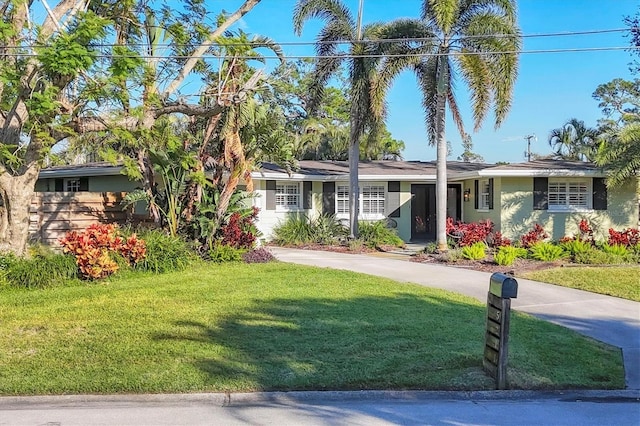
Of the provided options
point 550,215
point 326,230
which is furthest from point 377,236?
point 550,215

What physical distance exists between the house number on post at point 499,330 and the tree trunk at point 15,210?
9433 mm

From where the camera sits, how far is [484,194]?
20203 millimetres

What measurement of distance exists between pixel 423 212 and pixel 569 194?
6.34 m

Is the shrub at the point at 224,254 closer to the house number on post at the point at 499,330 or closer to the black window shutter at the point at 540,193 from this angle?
the house number on post at the point at 499,330

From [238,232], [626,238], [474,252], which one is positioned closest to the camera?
[238,232]

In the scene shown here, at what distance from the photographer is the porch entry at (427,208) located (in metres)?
23.0

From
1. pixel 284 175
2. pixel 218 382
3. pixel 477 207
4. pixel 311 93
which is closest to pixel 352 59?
pixel 311 93

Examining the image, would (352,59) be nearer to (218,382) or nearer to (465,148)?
(218,382)

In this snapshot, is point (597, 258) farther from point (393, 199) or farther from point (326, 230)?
point (326, 230)

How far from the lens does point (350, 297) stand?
32.5ft

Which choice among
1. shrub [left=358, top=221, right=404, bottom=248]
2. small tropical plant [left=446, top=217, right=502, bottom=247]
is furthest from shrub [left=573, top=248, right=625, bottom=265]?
shrub [left=358, top=221, right=404, bottom=248]

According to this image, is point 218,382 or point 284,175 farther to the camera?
point 284,175

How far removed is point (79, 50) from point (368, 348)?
6613mm

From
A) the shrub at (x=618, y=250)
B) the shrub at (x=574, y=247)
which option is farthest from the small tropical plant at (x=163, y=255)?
the shrub at (x=618, y=250)
